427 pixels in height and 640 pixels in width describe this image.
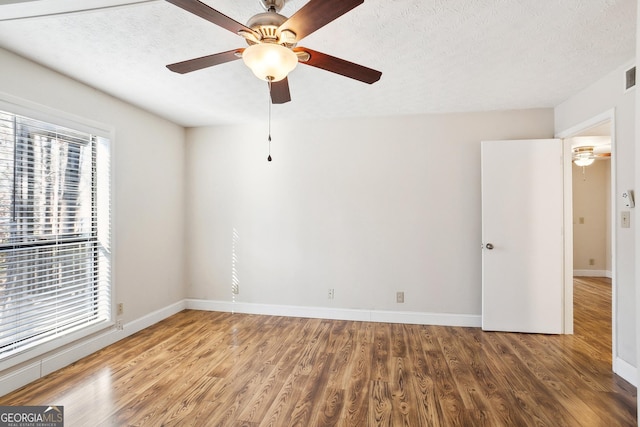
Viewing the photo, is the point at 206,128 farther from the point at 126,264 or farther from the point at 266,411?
the point at 266,411

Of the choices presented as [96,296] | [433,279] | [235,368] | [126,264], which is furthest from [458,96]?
[96,296]

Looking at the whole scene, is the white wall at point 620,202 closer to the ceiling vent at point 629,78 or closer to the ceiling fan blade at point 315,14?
the ceiling vent at point 629,78

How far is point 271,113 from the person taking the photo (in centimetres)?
370

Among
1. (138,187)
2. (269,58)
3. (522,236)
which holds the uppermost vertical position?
(269,58)

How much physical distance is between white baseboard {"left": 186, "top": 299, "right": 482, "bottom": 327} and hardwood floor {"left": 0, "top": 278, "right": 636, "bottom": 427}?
0.50ft

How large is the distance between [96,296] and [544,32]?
14.0 feet

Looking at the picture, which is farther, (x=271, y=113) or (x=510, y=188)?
(x=271, y=113)

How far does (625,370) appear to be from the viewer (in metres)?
2.45

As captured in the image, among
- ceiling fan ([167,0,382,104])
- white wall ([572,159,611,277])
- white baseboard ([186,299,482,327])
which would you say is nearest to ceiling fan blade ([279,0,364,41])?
ceiling fan ([167,0,382,104])

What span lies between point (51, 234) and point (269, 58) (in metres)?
2.49

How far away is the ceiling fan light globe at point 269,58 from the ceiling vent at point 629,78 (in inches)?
105

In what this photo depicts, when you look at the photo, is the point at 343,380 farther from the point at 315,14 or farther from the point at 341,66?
the point at 315,14

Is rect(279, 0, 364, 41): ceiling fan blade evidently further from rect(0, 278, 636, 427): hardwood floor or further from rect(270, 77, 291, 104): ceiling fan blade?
rect(0, 278, 636, 427): hardwood floor

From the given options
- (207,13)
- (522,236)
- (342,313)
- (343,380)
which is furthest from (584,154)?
(207,13)
